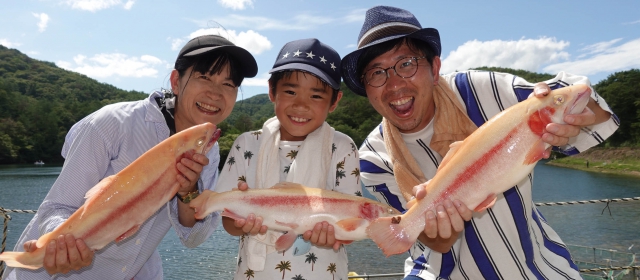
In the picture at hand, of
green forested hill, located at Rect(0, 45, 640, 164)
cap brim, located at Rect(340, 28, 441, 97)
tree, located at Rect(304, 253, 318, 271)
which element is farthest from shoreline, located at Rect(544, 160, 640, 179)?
tree, located at Rect(304, 253, 318, 271)

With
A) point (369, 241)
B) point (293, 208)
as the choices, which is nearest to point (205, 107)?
point (293, 208)

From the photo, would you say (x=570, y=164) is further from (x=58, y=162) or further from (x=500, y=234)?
(x=58, y=162)

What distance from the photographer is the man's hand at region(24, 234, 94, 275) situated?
2.83m

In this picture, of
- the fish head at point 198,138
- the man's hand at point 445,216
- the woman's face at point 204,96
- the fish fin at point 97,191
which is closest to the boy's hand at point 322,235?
the man's hand at point 445,216

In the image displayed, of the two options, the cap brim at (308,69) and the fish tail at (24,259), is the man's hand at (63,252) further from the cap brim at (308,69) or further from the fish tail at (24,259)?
the cap brim at (308,69)

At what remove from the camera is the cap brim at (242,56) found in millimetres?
3805

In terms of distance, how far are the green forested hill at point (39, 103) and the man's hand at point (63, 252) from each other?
83958 millimetres

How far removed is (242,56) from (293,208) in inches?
62.9

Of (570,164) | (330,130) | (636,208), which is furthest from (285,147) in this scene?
(570,164)

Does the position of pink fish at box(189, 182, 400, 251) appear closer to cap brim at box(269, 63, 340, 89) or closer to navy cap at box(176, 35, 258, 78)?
cap brim at box(269, 63, 340, 89)

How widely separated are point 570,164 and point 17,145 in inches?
4357

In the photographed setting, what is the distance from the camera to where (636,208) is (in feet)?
110

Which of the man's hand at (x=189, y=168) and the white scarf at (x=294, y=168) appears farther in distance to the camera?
the white scarf at (x=294, y=168)

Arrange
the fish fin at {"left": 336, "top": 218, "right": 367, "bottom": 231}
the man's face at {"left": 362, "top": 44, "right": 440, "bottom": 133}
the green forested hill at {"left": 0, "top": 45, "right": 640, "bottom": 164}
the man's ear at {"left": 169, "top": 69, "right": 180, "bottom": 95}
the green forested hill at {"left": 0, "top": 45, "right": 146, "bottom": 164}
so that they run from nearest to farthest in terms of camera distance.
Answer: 1. the fish fin at {"left": 336, "top": 218, "right": 367, "bottom": 231}
2. the man's face at {"left": 362, "top": 44, "right": 440, "bottom": 133}
3. the man's ear at {"left": 169, "top": 69, "right": 180, "bottom": 95}
4. the green forested hill at {"left": 0, "top": 45, "right": 640, "bottom": 164}
5. the green forested hill at {"left": 0, "top": 45, "right": 146, "bottom": 164}
